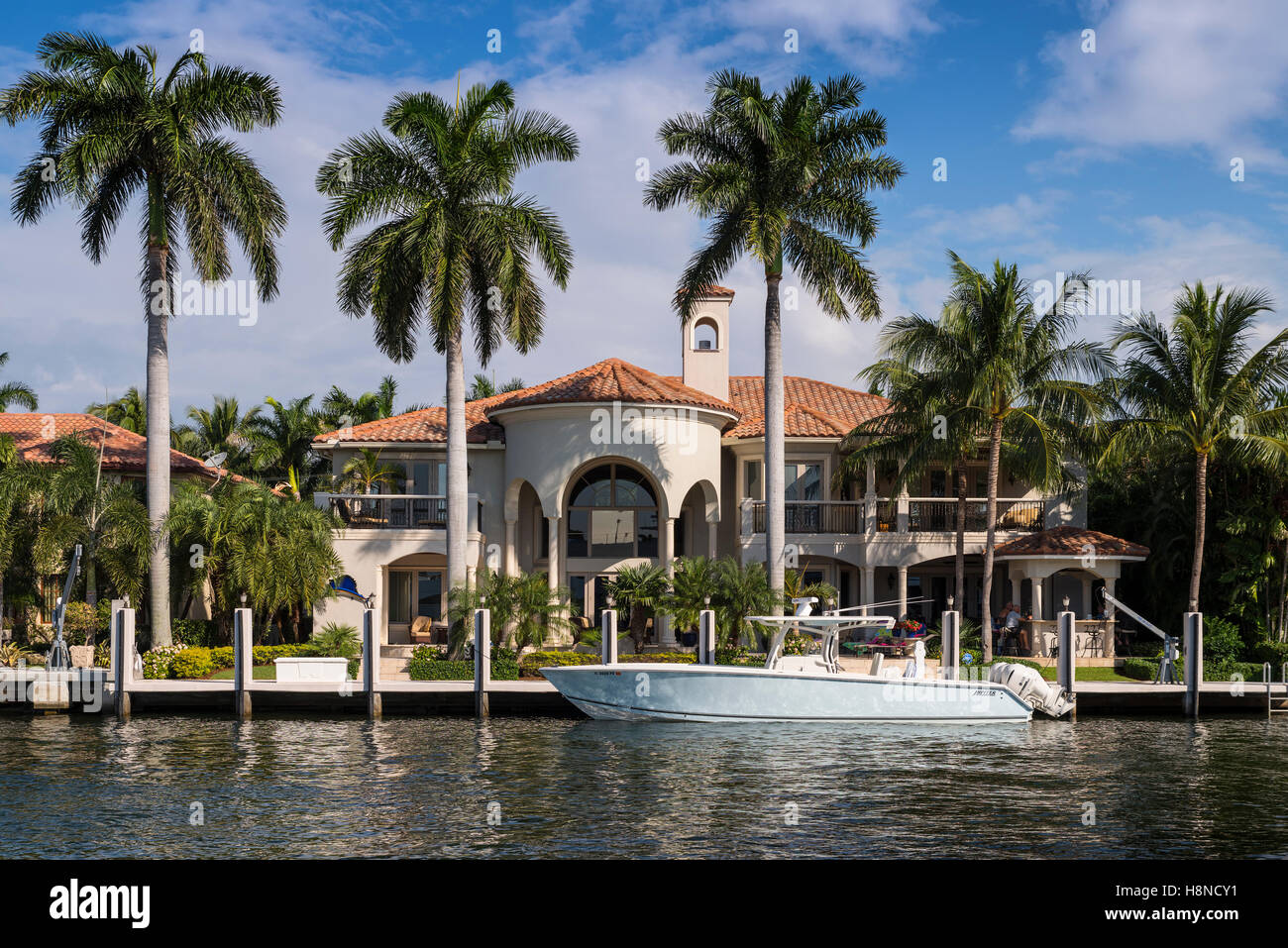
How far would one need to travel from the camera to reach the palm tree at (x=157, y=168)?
96.2 ft

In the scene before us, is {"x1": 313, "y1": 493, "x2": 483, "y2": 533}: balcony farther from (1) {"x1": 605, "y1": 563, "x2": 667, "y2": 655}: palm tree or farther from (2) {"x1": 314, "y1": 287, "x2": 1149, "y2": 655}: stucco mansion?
(1) {"x1": 605, "y1": 563, "x2": 667, "y2": 655}: palm tree

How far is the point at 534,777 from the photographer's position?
59.3 ft

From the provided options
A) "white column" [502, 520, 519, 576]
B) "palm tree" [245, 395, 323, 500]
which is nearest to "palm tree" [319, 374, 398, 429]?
"palm tree" [245, 395, 323, 500]

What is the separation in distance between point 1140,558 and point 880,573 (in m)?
8.54

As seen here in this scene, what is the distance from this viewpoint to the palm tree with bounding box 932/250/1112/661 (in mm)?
32156

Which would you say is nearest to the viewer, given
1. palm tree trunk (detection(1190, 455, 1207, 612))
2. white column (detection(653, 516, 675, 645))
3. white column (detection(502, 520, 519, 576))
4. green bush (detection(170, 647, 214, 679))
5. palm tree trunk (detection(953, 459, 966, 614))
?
green bush (detection(170, 647, 214, 679))

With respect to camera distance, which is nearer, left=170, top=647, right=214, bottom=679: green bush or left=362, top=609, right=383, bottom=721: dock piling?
left=362, top=609, right=383, bottom=721: dock piling

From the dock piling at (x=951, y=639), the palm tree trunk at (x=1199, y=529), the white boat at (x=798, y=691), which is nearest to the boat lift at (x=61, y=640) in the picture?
the white boat at (x=798, y=691)

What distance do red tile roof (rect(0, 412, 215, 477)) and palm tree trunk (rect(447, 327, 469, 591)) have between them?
10.3 metres

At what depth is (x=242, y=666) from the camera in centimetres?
2450

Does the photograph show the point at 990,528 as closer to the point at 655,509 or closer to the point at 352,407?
the point at 655,509

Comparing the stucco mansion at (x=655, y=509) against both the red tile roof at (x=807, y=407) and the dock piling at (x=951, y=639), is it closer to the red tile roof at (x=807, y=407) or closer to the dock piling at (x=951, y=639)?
the red tile roof at (x=807, y=407)

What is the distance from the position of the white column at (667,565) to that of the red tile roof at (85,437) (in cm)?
1582

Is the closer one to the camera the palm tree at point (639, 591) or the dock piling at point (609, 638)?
the dock piling at point (609, 638)
